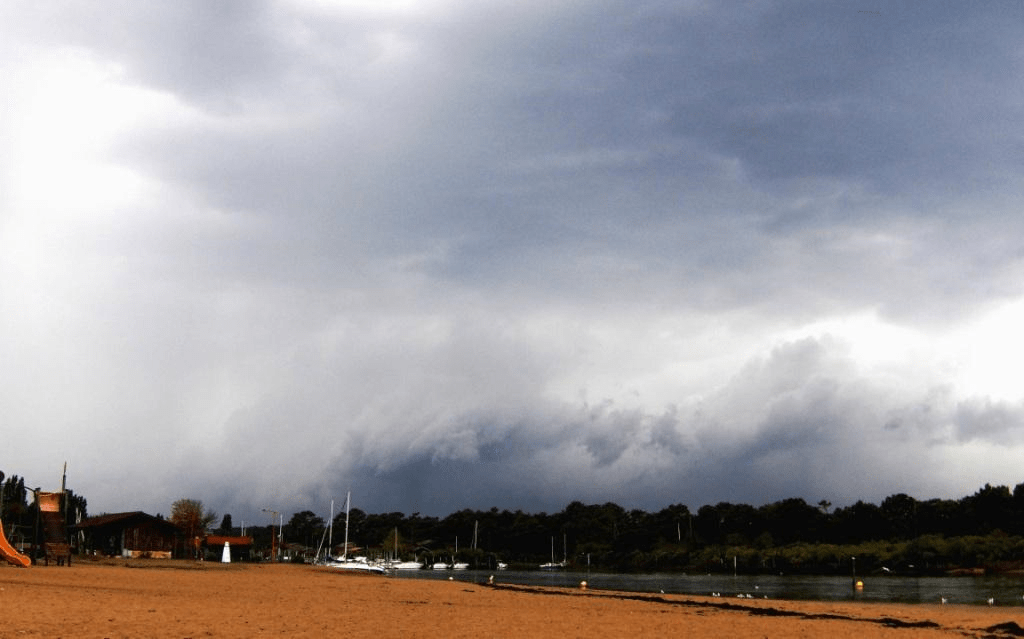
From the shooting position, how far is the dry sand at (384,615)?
23.9 m

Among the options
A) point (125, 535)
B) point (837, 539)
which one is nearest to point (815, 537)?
point (837, 539)

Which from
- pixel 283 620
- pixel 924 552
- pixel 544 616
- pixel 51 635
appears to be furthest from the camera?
pixel 924 552

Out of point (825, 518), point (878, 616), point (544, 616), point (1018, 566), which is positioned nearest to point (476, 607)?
point (544, 616)

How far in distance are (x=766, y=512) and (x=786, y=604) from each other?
14471 centimetres

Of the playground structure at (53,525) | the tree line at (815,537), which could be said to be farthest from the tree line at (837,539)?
the playground structure at (53,525)

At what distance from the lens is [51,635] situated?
781 inches

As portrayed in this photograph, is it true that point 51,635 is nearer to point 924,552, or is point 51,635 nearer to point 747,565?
point 924,552

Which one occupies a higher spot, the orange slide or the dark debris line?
the orange slide

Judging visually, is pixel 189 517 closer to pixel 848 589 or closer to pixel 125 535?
pixel 125 535

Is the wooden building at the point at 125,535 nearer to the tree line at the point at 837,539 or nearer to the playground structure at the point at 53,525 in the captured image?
the playground structure at the point at 53,525

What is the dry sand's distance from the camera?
23.9 metres

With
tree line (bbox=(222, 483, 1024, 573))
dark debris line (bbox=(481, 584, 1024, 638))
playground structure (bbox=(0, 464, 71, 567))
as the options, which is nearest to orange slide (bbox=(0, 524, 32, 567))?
playground structure (bbox=(0, 464, 71, 567))

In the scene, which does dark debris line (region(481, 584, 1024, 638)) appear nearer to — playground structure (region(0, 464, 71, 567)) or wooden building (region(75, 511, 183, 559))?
playground structure (region(0, 464, 71, 567))

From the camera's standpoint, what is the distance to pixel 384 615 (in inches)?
1244
